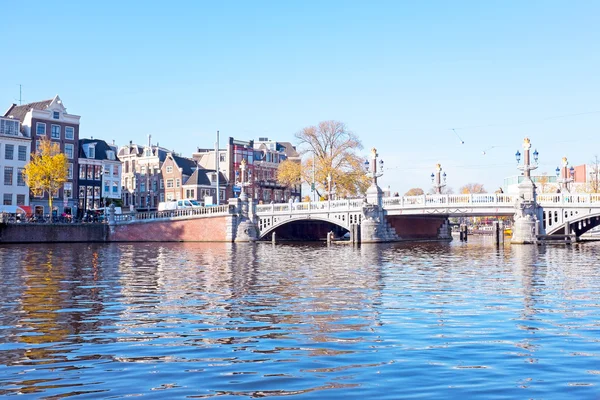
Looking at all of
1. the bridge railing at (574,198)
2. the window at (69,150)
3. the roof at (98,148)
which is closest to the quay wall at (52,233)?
the window at (69,150)

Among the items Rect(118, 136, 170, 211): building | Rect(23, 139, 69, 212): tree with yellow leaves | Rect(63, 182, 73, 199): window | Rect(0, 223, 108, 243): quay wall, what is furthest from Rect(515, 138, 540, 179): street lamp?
Rect(118, 136, 170, 211): building

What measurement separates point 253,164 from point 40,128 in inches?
1470

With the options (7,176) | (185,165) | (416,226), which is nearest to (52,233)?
(7,176)

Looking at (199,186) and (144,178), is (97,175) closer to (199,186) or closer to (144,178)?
(199,186)

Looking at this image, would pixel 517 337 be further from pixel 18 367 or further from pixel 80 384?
pixel 18 367

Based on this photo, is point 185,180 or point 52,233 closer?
point 52,233

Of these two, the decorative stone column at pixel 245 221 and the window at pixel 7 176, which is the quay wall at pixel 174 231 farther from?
the window at pixel 7 176

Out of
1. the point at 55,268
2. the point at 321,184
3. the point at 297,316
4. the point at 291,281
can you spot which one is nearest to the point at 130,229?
the point at 321,184

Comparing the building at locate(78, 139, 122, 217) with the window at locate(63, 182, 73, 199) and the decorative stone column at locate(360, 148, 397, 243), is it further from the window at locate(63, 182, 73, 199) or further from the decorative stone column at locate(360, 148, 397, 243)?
the decorative stone column at locate(360, 148, 397, 243)

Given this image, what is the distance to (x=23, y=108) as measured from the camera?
79.1 metres

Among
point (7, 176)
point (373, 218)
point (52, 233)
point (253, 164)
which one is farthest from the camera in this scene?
point (253, 164)

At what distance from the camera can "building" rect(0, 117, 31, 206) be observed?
72.5 meters

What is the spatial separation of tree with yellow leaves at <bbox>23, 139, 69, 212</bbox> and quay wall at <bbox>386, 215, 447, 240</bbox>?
32.6 m

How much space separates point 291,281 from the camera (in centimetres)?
2427
